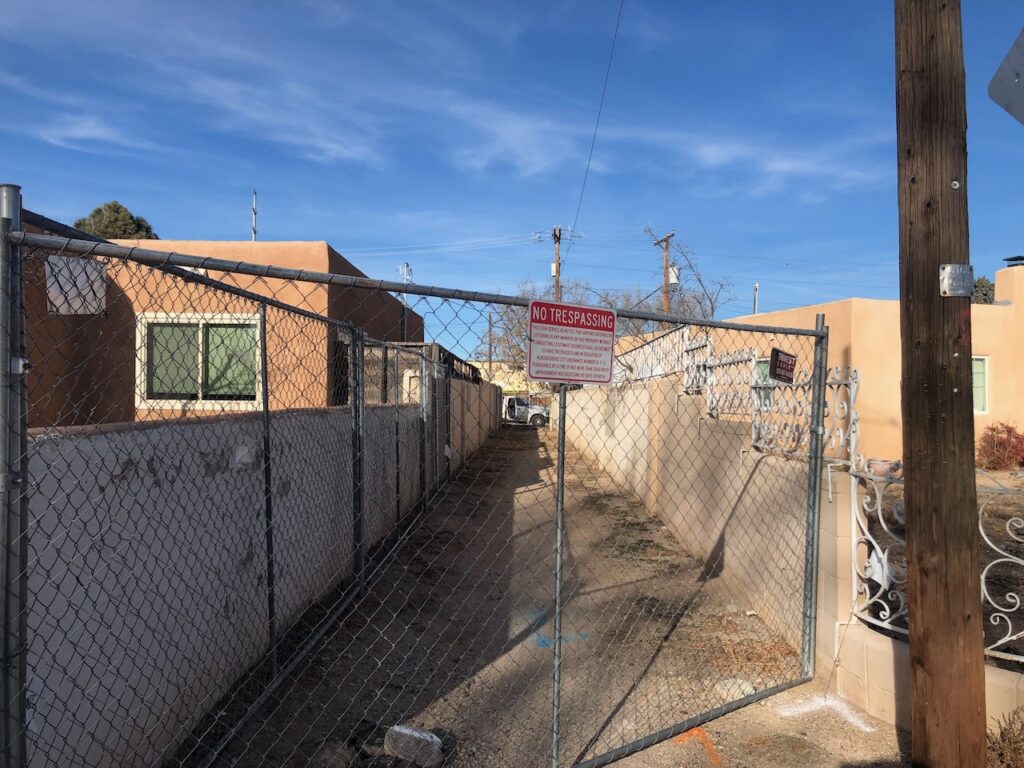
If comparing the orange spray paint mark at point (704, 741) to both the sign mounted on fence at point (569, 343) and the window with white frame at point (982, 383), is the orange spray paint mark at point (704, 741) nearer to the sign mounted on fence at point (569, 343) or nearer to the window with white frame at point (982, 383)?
the sign mounted on fence at point (569, 343)

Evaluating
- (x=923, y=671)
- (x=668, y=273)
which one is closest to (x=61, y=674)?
(x=923, y=671)

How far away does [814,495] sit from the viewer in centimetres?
428

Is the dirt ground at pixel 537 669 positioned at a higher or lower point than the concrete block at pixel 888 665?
lower

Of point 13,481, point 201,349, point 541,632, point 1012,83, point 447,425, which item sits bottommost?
point 541,632

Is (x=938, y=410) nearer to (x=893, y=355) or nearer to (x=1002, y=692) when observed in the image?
(x=1002, y=692)

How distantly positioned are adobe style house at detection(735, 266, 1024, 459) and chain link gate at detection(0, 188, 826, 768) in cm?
794

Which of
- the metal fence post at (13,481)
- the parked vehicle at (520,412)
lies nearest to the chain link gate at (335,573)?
the metal fence post at (13,481)

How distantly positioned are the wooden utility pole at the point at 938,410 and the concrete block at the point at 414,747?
78.9 inches

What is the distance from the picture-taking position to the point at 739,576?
6254mm

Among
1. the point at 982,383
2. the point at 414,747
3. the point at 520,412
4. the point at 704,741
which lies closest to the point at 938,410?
the point at 704,741

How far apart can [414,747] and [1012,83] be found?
142 inches

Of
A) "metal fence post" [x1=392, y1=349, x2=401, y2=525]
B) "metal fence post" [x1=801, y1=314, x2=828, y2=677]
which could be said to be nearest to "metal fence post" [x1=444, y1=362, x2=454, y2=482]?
"metal fence post" [x1=392, y1=349, x2=401, y2=525]

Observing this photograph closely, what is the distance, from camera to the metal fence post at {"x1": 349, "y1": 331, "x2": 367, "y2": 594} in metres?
5.56

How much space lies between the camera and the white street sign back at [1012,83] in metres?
2.61
